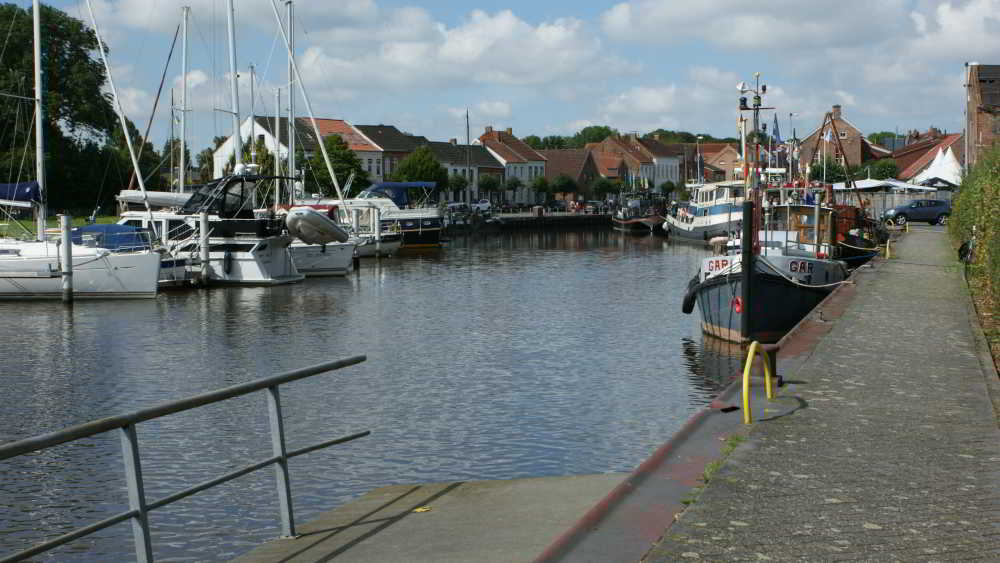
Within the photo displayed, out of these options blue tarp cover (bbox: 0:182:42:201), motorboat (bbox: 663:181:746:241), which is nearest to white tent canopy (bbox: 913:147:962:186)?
motorboat (bbox: 663:181:746:241)

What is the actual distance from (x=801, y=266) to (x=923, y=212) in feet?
153

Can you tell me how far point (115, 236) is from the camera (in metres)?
36.5

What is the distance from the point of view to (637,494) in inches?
306

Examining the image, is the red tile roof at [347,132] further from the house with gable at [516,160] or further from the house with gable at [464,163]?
the house with gable at [516,160]

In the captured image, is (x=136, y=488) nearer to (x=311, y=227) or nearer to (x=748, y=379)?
(x=748, y=379)

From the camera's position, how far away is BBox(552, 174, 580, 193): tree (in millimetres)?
132500

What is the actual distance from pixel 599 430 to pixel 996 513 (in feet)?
26.1

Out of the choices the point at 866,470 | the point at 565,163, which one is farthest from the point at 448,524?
the point at 565,163

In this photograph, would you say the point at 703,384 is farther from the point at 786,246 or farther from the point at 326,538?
the point at 326,538

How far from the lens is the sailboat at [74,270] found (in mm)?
32500

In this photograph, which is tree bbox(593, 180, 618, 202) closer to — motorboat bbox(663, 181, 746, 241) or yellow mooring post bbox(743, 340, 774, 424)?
motorboat bbox(663, 181, 746, 241)

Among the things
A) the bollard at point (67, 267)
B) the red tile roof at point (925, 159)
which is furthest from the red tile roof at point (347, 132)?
the bollard at point (67, 267)

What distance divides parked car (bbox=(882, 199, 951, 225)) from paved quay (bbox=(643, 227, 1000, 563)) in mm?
54098

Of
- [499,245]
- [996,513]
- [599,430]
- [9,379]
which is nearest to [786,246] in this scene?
[599,430]
